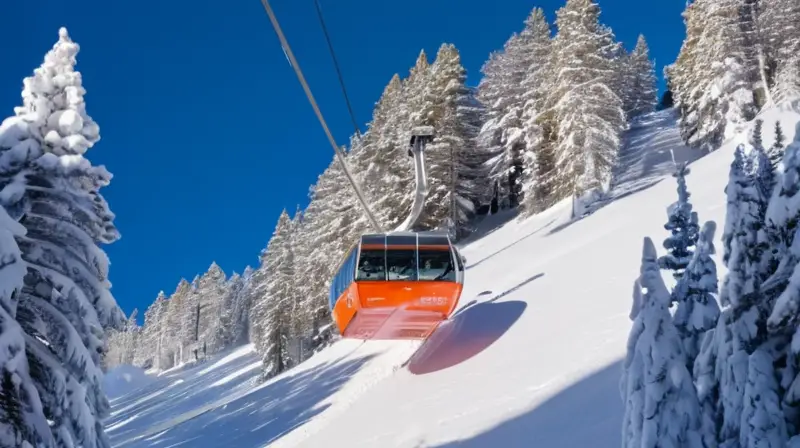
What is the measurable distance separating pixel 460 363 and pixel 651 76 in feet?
192

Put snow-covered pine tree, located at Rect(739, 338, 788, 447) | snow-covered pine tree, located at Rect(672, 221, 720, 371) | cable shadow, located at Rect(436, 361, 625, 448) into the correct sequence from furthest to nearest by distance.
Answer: cable shadow, located at Rect(436, 361, 625, 448)
snow-covered pine tree, located at Rect(672, 221, 720, 371)
snow-covered pine tree, located at Rect(739, 338, 788, 447)

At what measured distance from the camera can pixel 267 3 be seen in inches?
252

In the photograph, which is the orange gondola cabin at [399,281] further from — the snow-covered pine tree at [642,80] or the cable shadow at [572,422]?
the snow-covered pine tree at [642,80]

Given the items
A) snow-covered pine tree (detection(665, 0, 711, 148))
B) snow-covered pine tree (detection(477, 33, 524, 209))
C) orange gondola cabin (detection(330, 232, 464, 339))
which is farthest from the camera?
snow-covered pine tree (detection(477, 33, 524, 209))

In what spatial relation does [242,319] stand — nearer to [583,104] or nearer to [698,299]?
[583,104]

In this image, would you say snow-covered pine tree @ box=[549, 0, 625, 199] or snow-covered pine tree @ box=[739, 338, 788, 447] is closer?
snow-covered pine tree @ box=[739, 338, 788, 447]

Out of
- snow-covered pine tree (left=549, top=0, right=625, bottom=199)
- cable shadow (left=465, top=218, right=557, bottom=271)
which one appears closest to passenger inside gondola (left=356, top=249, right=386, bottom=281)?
cable shadow (left=465, top=218, right=557, bottom=271)

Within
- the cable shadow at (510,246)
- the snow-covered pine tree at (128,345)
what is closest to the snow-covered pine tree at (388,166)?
the cable shadow at (510,246)

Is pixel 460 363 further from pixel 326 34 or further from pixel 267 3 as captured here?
pixel 267 3

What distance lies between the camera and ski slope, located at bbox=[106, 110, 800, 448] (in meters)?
14.4

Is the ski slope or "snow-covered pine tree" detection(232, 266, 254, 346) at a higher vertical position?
"snow-covered pine tree" detection(232, 266, 254, 346)

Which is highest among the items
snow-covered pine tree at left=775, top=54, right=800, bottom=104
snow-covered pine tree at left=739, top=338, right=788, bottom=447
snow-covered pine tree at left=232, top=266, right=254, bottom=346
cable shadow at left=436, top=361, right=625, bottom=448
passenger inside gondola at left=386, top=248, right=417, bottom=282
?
snow-covered pine tree at left=232, top=266, right=254, bottom=346

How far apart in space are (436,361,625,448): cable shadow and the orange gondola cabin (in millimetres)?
4881

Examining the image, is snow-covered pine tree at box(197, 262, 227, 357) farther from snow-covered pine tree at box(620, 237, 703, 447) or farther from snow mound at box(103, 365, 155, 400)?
snow-covered pine tree at box(620, 237, 703, 447)
